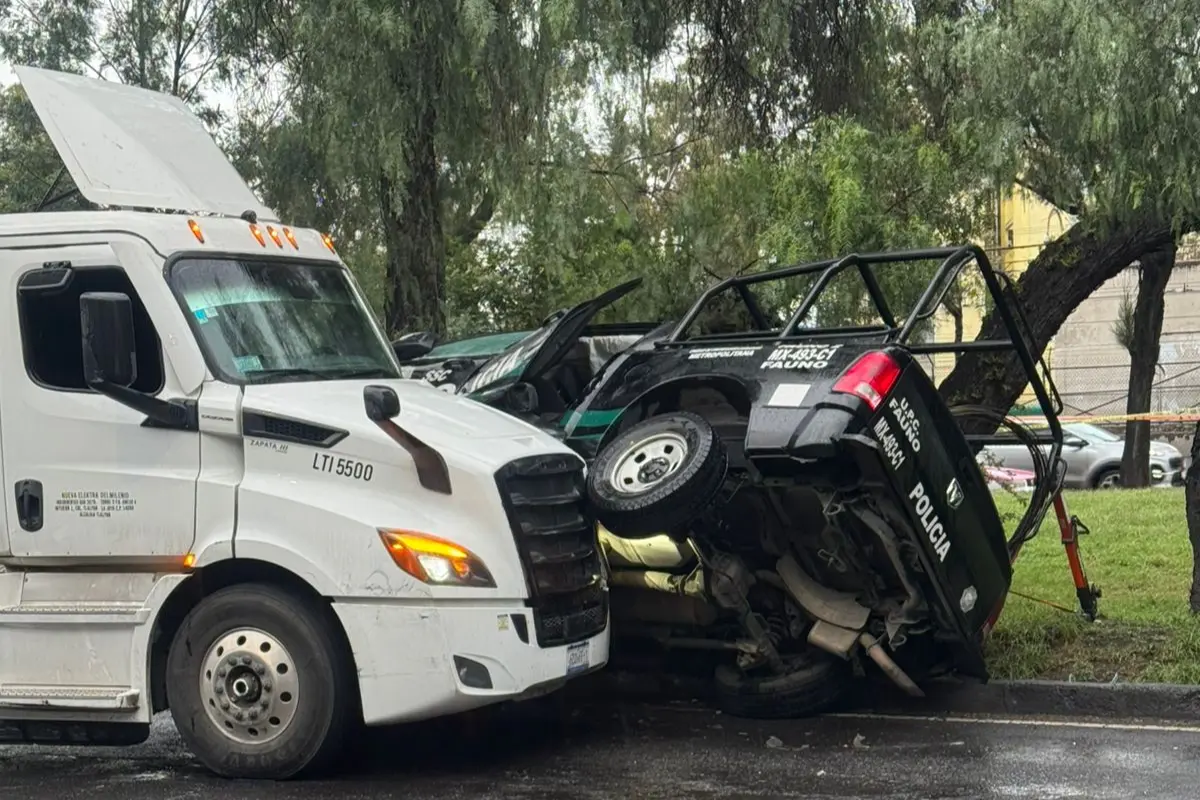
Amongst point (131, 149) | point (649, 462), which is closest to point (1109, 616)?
point (649, 462)

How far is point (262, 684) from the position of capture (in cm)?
628

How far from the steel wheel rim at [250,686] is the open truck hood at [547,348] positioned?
242 centimetres

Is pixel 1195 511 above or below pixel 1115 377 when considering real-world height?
above

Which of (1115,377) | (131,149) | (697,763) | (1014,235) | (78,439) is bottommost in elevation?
(1115,377)

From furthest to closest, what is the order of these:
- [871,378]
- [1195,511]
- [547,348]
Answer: [1195,511], [547,348], [871,378]

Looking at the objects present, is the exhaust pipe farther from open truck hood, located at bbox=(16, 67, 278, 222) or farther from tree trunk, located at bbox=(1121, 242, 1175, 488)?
tree trunk, located at bbox=(1121, 242, 1175, 488)

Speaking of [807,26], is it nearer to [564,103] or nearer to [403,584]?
[564,103]

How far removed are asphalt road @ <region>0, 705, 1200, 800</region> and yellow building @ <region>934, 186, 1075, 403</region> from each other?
13.8ft

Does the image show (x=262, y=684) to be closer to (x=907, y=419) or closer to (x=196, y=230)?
(x=196, y=230)

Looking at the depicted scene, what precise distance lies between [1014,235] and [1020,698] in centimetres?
2236

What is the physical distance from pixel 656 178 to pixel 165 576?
1203cm

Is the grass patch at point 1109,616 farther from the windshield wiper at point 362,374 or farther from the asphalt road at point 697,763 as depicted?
the windshield wiper at point 362,374

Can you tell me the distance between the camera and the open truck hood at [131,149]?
7.23 meters

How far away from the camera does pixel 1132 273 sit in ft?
109
